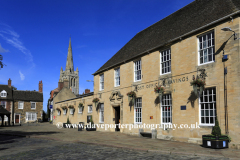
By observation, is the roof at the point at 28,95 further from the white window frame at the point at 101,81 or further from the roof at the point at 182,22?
the roof at the point at 182,22

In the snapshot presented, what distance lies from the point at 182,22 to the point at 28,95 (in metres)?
48.7

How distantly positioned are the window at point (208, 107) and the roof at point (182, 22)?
161 inches

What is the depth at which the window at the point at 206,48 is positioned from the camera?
12.8 m

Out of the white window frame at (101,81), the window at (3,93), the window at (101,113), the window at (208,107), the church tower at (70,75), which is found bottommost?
the window at (101,113)

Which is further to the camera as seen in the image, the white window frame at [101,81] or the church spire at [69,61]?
the church spire at [69,61]

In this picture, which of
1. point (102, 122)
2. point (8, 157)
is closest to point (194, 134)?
point (8, 157)

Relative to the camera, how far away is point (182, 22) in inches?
661

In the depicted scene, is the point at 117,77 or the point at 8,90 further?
the point at 8,90

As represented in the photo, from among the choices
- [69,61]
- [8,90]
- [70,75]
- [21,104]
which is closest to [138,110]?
[21,104]

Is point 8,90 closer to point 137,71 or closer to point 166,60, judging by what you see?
point 137,71

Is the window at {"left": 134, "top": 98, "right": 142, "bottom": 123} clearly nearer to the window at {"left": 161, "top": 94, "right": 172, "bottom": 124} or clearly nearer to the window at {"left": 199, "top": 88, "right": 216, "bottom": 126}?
the window at {"left": 161, "top": 94, "right": 172, "bottom": 124}

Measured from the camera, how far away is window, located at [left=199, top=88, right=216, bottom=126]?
12.3m

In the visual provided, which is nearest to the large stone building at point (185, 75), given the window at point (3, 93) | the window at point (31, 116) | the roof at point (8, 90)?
the window at point (31, 116)

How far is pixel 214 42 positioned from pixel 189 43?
5.85ft
